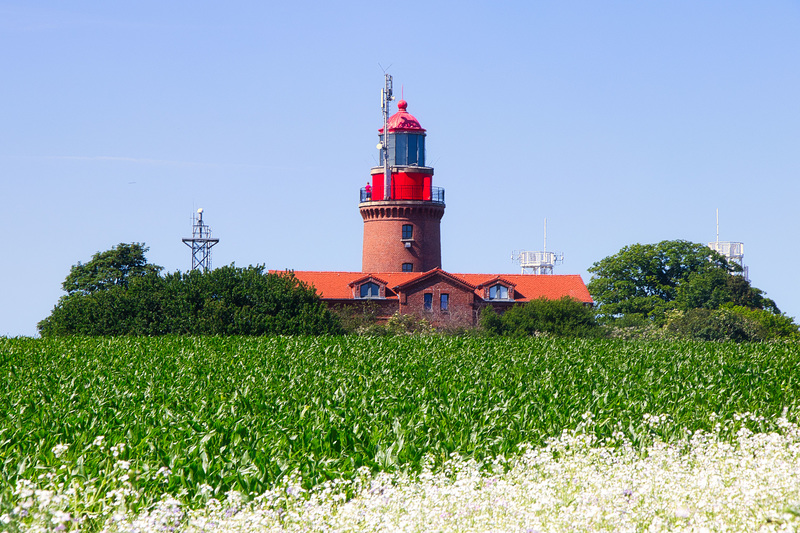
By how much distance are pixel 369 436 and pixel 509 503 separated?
147 inches

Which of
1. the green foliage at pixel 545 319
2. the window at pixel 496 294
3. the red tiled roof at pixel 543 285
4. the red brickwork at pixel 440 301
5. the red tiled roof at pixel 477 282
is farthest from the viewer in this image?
the red tiled roof at pixel 543 285

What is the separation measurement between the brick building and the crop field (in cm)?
3592

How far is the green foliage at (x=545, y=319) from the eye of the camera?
59250 mm

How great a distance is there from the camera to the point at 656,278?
75250 mm

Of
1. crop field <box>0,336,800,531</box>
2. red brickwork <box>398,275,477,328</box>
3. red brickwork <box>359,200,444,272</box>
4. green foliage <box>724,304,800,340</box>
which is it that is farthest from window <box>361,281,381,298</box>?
crop field <box>0,336,800,531</box>

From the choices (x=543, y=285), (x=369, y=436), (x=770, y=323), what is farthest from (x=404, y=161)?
(x=369, y=436)

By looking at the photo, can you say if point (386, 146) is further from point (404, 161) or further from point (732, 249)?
point (732, 249)

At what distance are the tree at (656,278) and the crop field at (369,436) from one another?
4746cm

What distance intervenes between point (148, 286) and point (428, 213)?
21167mm

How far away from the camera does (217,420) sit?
1307 centimetres

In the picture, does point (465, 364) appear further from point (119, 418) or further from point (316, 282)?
point (316, 282)

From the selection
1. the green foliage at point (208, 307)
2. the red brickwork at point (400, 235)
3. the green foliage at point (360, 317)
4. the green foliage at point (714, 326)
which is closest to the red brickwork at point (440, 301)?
the green foliage at point (360, 317)

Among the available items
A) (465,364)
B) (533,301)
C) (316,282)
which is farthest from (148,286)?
(465,364)

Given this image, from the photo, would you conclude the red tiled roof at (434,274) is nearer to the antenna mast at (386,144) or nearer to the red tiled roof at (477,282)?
the red tiled roof at (477,282)
